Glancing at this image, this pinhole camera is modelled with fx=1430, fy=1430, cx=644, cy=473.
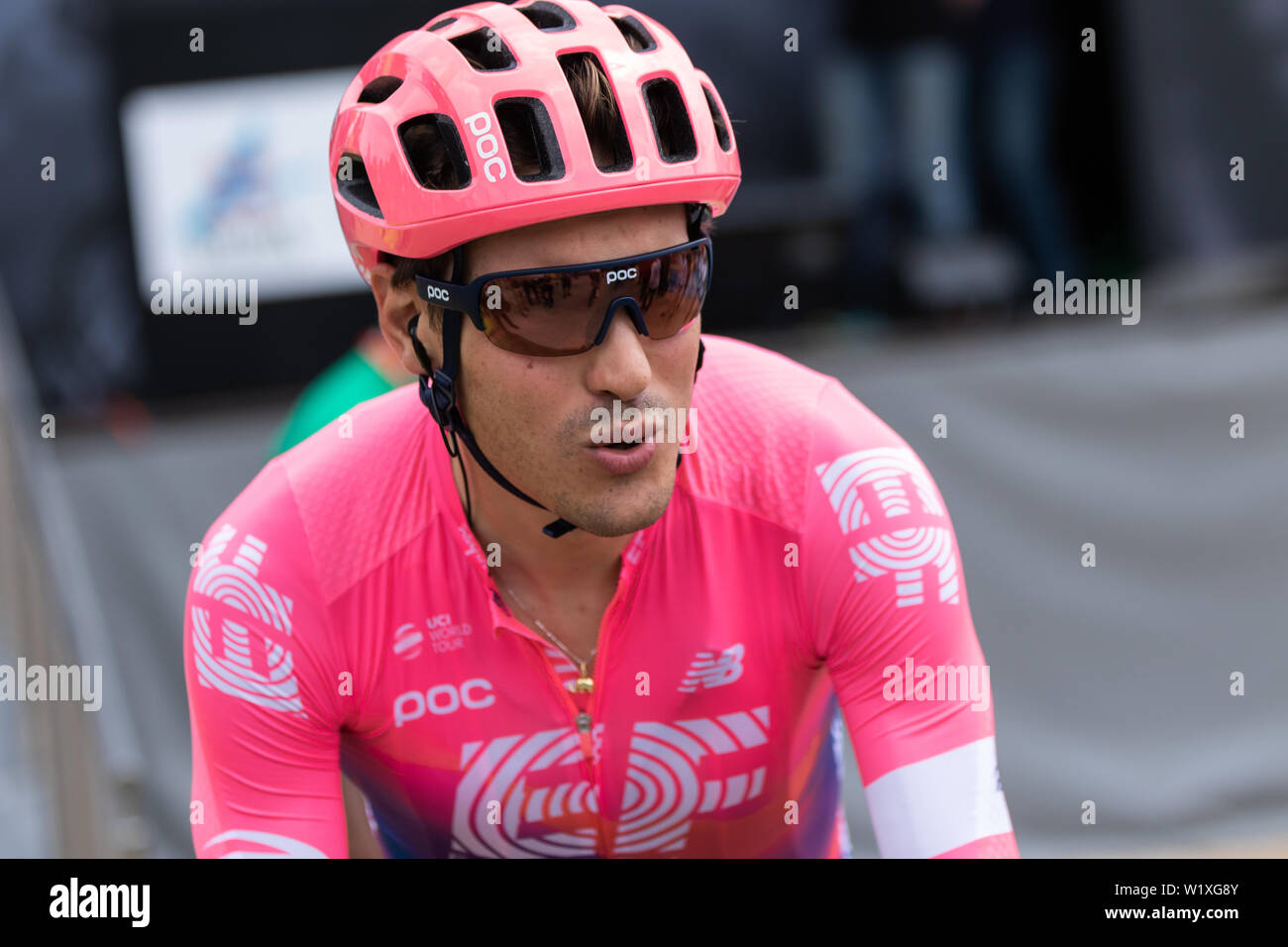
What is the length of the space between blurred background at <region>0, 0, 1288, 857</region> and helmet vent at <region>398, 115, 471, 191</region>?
2.06 metres

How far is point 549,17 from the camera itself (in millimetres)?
2361

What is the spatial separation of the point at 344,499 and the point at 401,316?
33cm

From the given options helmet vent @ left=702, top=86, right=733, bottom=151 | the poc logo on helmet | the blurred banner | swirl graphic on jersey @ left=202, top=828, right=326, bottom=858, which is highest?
the blurred banner

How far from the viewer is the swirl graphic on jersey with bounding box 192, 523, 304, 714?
7.43ft

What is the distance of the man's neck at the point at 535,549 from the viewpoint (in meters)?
2.43

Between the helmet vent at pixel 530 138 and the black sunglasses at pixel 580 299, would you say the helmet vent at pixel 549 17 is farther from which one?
the black sunglasses at pixel 580 299

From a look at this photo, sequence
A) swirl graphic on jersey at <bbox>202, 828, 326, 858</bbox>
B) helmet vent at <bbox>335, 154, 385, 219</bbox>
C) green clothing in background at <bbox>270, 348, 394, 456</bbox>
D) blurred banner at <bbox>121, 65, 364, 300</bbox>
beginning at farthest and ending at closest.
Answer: blurred banner at <bbox>121, 65, 364, 300</bbox>
green clothing in background at <bbox>270, 348, 394, 456</bbox>
helmet vent at <bbox>335, 154, 385, 219</bbox>
swirl graphic on jersey at <bbox>202, 828, 326, 858</bbox>

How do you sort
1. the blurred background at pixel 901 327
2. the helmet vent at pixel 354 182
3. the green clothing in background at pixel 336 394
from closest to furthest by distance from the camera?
the helmet vent at pixel 354 182, the green clothing in background at pixel 336 394, the blurred background at pixel 901 327

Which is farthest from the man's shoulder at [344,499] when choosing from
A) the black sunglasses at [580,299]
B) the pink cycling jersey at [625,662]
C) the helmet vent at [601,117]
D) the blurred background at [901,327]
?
the blurred background at [901,327]

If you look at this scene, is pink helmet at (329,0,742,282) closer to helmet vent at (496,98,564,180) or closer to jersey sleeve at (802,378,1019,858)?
helmet vent at (496,98,564,180)

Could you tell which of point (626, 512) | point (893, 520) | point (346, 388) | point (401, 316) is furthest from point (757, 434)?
point (346, 388)

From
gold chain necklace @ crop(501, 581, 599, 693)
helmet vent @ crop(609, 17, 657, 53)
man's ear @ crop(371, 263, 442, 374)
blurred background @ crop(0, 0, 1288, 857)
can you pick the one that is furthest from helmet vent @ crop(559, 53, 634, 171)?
blurred background @ crop(0, 0, 1288, 857)

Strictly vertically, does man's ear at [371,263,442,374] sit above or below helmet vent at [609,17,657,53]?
below

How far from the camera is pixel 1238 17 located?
674 cm
